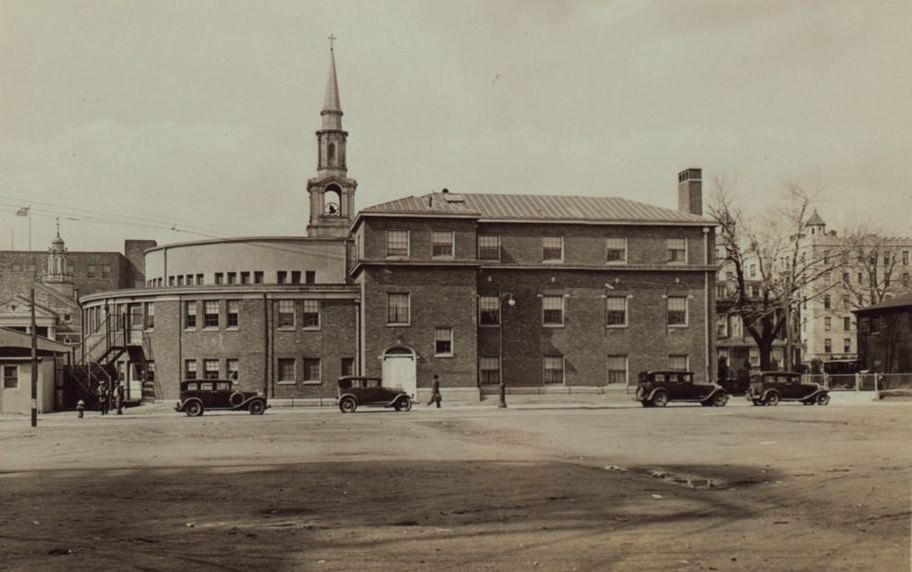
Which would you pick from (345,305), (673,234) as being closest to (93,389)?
(345,305)

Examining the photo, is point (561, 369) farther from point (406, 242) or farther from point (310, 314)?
point (310, 314)

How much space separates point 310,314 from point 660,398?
62.0 feet

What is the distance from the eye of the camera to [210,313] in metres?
51.3

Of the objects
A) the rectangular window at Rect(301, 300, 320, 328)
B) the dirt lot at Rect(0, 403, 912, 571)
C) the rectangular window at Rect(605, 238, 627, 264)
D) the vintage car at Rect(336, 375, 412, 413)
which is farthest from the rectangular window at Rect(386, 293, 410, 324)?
the dirt lot at Rect(0, 403, 912, 571)

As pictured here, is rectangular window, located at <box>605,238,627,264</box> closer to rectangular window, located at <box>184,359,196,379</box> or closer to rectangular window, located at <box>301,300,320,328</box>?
rectangular window, located at <box>301,300,320,328</box>

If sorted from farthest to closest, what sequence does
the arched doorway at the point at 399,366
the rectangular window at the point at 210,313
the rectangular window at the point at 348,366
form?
the rectangular window at the point at 210,313 < the rectangular window at the point at 348,366 < the arched doorway at the point at 399,366

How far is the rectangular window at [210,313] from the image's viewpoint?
2015 inches

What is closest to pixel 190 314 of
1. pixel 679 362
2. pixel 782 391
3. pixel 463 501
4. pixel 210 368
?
pixel 210 368

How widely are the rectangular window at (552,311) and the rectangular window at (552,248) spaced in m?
2.09

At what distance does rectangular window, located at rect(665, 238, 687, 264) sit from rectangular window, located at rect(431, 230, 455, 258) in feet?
40.1

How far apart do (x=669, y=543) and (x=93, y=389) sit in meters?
45.7

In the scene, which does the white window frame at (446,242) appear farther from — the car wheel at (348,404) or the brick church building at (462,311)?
the car wheel at (348,404)

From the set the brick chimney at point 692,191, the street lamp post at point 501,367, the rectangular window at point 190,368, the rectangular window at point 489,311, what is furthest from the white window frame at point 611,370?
the rectangular window at point 190,368

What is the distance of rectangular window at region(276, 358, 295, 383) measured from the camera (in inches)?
1984
